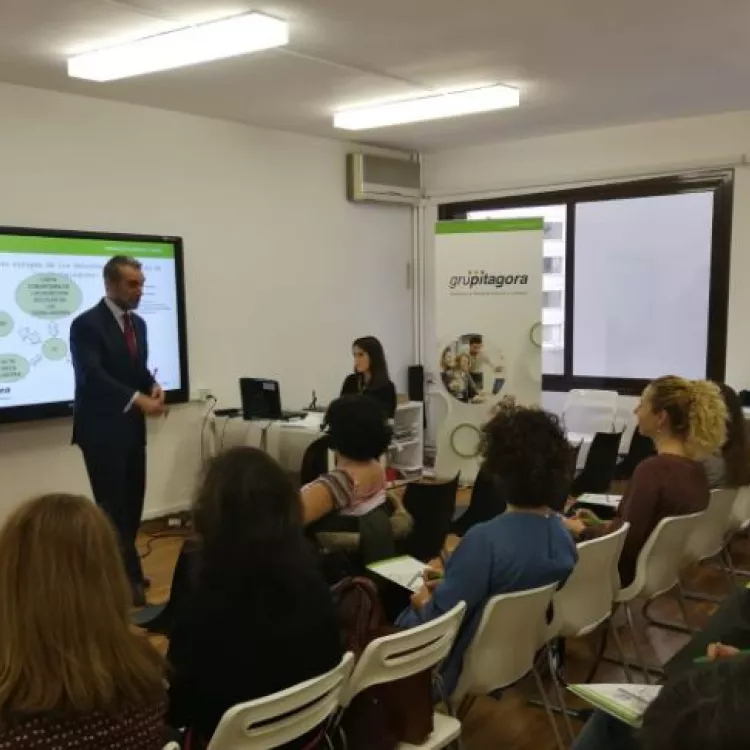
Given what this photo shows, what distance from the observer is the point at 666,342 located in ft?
21.9

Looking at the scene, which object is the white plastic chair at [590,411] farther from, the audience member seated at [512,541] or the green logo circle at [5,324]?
the audience member seated at [512,541]

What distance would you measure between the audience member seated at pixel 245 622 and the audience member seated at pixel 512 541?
1.71ft

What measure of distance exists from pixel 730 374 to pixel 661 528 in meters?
3.67

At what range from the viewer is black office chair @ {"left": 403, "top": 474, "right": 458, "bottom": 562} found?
148 inches

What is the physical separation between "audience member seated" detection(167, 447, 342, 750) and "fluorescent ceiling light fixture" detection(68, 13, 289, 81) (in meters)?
2.65

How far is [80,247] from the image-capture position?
5250 millimetres

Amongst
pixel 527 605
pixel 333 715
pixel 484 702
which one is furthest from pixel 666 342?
pixel 333 715

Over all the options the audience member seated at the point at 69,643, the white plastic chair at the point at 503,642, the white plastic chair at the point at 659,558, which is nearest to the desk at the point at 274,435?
the white plastic chair at the point at 659,558

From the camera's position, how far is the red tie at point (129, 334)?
14.2 feet

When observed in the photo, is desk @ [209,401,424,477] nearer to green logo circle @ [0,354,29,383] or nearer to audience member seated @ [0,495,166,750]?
green logo circle @ [0,354,29,383]

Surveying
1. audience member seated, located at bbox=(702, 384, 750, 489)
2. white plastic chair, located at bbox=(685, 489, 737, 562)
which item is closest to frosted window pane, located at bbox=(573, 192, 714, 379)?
audience member seated, located at bbox=(702, 384, 750, 489)

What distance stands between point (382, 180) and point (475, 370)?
1.84 metres

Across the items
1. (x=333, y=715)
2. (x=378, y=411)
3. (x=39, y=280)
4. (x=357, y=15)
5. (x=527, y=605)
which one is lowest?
(x=333, y=715)

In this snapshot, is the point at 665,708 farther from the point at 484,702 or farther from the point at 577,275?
the point at 577,275
